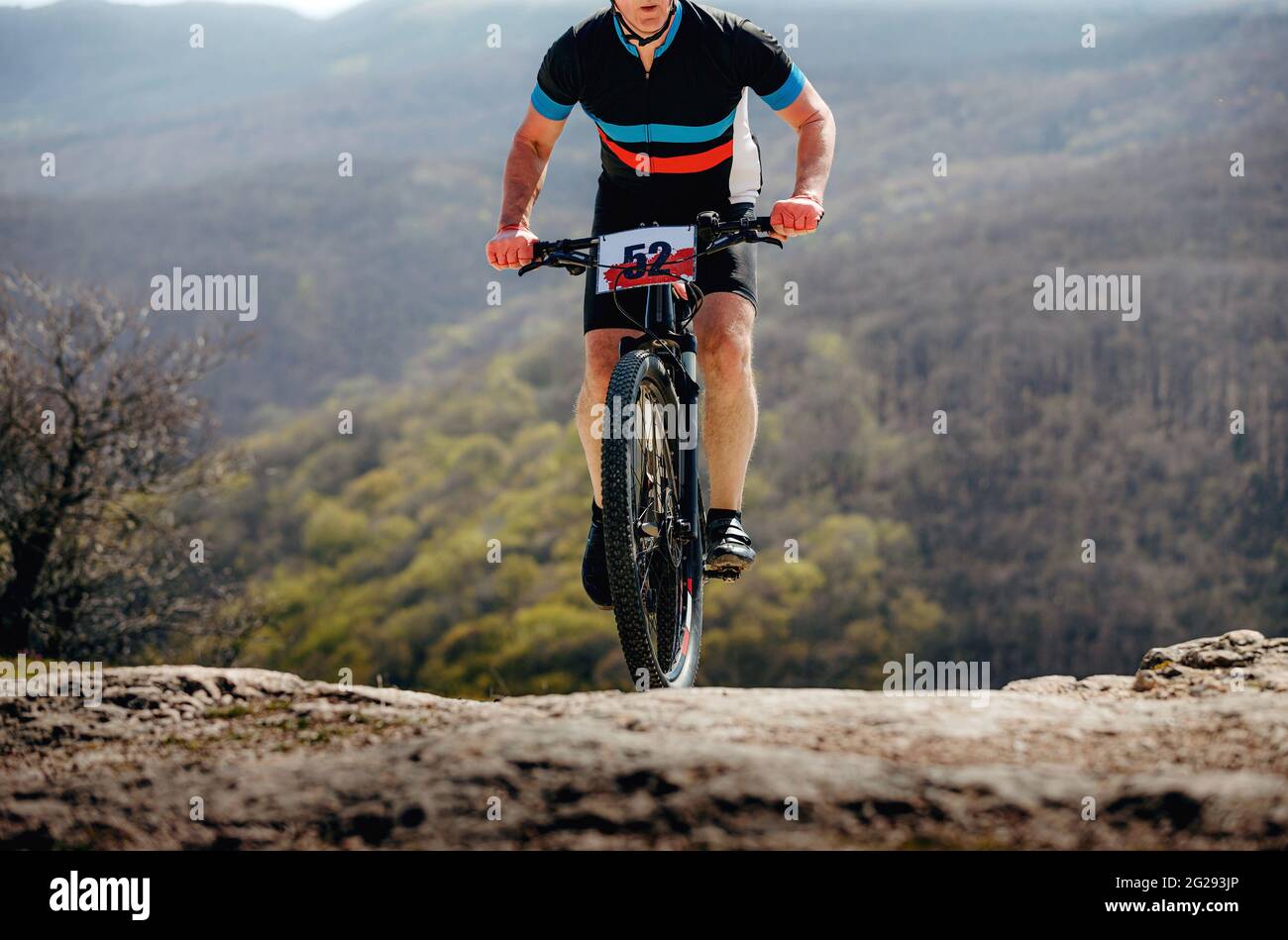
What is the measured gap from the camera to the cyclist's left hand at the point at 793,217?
4188 millimetres

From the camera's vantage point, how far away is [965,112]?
442 ft

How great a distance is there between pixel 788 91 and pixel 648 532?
1693 millimetres

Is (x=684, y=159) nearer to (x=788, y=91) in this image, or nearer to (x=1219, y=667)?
(x=788, y=91)

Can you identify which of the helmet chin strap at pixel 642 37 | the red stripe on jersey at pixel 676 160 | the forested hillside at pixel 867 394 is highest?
the forested hillside at pixel 867 394

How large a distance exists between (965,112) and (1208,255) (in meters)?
62.4

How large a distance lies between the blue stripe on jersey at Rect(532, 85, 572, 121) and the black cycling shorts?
0.31m

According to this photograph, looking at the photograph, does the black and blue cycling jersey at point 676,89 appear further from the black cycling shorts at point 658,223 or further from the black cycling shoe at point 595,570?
the black cycling shoe at point 595,570

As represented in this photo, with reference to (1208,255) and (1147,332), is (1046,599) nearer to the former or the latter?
(1147,332)

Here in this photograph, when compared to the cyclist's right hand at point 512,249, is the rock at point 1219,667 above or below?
below

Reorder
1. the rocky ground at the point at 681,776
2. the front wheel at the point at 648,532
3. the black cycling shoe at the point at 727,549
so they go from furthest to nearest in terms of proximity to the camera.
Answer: the black cycling shoe at the point at 727,549
the front wheel at the point at 648,532
the rocky ground at the point at 681,776

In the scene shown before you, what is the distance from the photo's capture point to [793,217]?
4211mm

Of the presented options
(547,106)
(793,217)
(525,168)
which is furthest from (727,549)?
(547,106)

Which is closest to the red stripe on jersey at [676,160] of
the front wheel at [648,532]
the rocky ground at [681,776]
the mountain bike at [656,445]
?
the mountain bike at [656,445]

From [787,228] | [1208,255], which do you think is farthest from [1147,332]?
[787,228]
